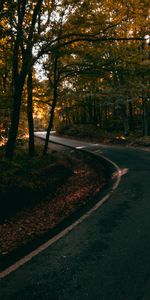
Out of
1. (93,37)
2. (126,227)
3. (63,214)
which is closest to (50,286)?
(126,227)

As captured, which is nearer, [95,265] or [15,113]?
[95,265]

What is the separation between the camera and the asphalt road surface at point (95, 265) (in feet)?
13.0

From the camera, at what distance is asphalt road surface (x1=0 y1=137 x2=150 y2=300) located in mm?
3951

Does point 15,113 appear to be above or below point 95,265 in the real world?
above

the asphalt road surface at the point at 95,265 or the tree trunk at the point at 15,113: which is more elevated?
the tree trunk at the point at 15,113

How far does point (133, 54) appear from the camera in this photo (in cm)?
1205

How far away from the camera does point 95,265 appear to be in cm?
469

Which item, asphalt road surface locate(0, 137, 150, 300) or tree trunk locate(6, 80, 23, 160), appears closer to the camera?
asphalt road surface locate(0, 137, 150, 300)

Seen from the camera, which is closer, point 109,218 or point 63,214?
point 109,218

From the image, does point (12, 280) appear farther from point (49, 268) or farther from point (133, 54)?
point (133, 54)

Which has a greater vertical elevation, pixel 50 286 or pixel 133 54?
pixel 133 54

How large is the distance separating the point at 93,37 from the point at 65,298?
33.5ft

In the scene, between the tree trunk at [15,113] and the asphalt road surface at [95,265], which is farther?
the tree trunk at [15,113]

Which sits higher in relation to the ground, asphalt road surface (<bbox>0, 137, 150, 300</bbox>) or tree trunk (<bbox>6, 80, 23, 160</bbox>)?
tree trunk (<bbox>6, 80, 23, 160</bbox>)
